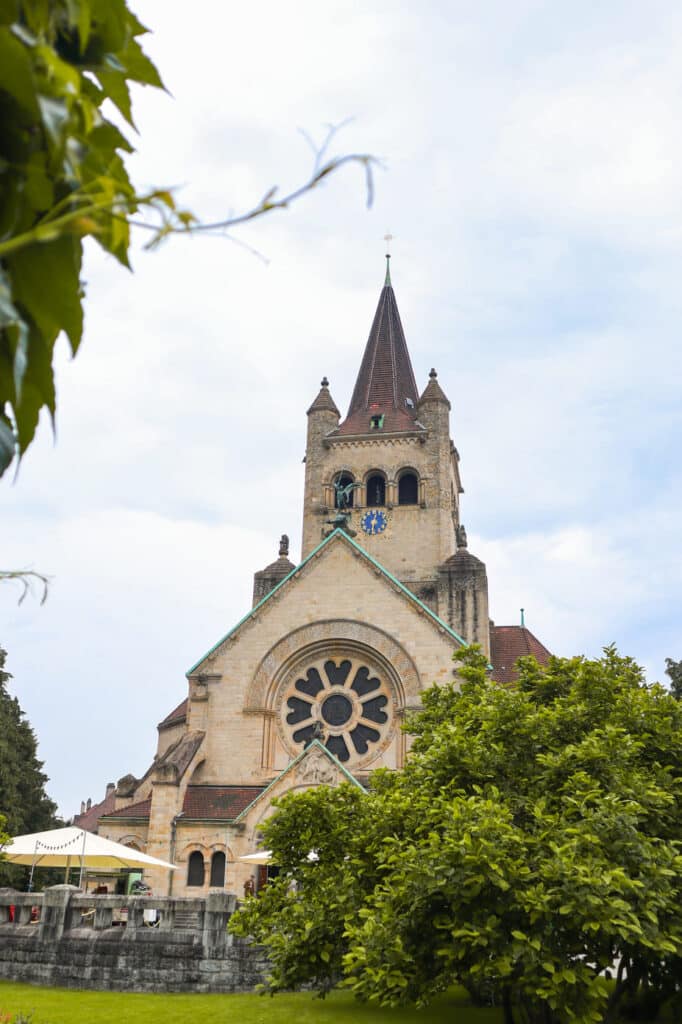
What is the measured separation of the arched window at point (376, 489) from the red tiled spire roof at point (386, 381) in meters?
2.55

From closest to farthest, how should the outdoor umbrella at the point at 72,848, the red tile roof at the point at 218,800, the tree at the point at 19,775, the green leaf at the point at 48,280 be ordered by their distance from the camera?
the green leaf at the point at 48,280 < the outdoor umbrella at the point at 72,848 < the red tile roof at the point at 218,800 < the tree at the point at 19,775

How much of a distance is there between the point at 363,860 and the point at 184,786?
1638cm

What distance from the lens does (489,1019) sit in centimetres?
1434

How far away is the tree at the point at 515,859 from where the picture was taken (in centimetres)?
976

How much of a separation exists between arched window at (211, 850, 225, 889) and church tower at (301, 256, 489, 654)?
50.9 ft

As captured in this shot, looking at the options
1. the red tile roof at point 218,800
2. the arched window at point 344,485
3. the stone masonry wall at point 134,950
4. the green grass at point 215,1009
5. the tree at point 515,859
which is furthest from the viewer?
the arched window at point 344,485

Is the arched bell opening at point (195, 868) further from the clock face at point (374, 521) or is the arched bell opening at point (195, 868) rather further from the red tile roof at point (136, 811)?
the clock face at point (374, 521)

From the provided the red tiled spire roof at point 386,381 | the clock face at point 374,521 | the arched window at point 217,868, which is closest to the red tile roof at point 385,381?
the red tiled spire roof at point 386,381

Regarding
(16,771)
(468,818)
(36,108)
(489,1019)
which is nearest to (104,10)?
(36,108)

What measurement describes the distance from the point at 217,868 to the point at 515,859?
18997 mm

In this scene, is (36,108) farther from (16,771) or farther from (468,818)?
(16,771)

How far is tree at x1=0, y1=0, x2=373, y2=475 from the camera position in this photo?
5.77 ft

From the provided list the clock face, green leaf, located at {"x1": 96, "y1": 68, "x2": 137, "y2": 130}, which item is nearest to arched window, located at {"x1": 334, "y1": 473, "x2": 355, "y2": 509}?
the clock face

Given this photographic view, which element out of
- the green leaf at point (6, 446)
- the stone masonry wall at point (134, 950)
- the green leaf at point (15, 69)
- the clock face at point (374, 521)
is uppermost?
the clock face at point (374, 521)
